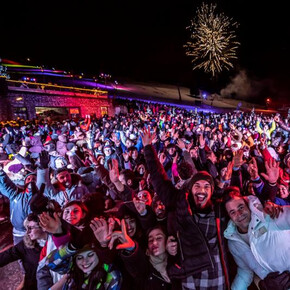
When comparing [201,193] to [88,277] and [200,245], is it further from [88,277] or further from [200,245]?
[88,277]

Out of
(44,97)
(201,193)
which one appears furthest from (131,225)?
(44,97)

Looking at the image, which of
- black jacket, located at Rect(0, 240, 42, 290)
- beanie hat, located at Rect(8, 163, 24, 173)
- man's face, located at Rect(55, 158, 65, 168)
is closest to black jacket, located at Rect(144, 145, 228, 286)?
black jacket, located at Rect(0, 240, 42, 290)

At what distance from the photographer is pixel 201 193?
6.57 feet

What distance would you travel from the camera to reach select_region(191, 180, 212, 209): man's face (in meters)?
1.97

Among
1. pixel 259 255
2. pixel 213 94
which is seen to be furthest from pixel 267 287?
pixel 213 94

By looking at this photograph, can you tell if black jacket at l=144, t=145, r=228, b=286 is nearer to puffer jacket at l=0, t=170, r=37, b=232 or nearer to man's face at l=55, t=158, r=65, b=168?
puffer jacket at l=0, t=170, r=37, b=232

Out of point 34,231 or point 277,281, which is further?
point 34,231

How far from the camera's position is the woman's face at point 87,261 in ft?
6.27

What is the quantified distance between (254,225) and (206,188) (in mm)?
496

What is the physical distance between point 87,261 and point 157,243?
2.22 feet

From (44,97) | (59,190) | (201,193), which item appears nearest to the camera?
(201,193)

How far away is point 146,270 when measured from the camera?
195 centimetres

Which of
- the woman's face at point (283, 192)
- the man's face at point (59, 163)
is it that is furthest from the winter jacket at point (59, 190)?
the woman's face at point (283, 192)

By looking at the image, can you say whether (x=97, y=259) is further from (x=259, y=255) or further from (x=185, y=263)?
(x=259, y=255)
